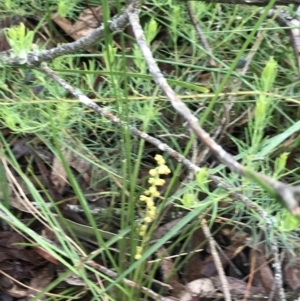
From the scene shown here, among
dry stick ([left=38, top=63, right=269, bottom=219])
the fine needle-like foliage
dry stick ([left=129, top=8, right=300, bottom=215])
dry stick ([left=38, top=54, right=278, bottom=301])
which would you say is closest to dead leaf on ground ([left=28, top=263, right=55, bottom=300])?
the fine needle-like foliage

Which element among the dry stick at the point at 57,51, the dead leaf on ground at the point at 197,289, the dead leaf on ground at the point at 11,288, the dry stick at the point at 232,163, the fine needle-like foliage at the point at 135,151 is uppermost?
the dry stick at the point at 232,163

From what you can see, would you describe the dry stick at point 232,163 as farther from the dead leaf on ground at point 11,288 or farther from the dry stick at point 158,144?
the dead leaf on ground at point 11,288

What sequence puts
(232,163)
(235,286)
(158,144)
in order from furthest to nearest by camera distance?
(235,286)
(158,144)
(232,163)

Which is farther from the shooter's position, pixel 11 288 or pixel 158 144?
pixel 11 288

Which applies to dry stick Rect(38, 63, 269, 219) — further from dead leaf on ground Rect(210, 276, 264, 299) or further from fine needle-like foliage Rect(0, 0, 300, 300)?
dead leaf on ground Rect(210, 276, 264, 299)

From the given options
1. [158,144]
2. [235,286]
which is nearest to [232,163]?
[158,144]

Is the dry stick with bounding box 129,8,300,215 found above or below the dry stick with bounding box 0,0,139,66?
above

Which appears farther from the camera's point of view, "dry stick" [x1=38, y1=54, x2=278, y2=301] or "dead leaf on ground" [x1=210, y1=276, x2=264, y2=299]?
"dead leaf on ground" [x1=210, y1=276, x2=264, y2=299]

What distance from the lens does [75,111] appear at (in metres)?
0.89

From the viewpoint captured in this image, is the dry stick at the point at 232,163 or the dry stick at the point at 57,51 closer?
the dry stick at the point at 232,163

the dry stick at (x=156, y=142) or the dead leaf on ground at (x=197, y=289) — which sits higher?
the dry stick at (x=156, y=142)

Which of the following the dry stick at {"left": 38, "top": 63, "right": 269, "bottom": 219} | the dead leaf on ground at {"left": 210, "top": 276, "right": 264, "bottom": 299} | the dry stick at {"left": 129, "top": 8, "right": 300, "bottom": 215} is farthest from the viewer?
the dead leaf on ground at {"left": 210, "top": 276, "right": 264, "bottom": 299}

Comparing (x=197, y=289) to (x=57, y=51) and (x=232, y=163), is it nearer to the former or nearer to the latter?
(x=57, y=51)

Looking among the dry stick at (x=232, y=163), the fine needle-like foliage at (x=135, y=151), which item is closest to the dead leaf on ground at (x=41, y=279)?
the fine needle-like foliage at (x=135, y=151)
